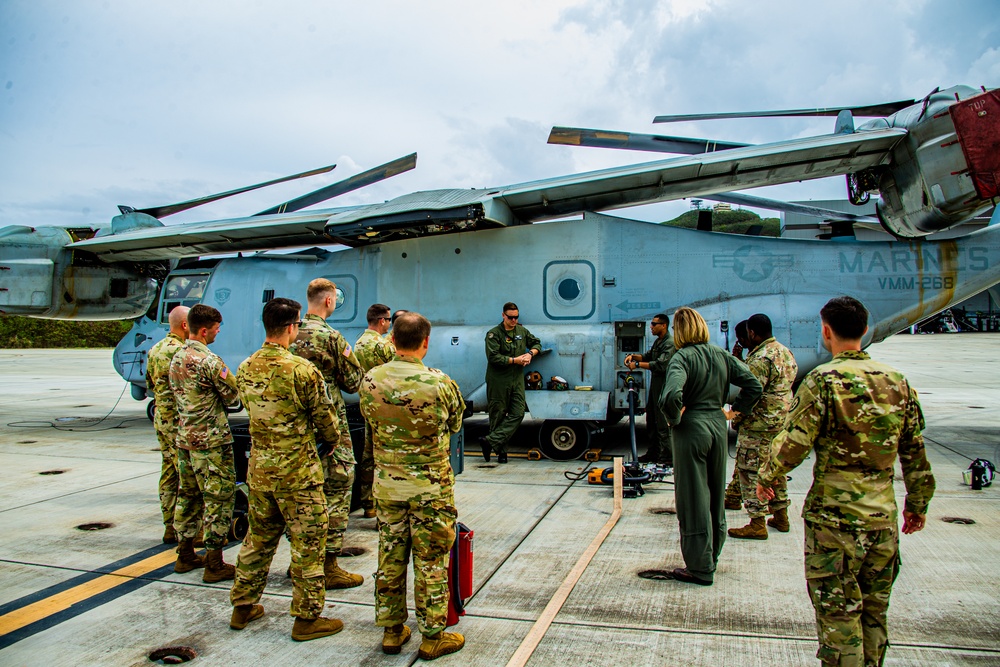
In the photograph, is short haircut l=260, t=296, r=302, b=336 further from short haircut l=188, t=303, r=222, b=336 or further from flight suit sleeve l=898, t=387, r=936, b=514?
flight suit sleeve l=898, t=387, r=936, b=514

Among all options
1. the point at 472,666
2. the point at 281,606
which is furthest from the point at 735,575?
the point at 281,606

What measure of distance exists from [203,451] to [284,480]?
134 cm

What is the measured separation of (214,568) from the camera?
4617mm

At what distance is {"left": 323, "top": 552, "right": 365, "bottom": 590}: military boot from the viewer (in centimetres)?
445

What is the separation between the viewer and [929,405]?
13.5m

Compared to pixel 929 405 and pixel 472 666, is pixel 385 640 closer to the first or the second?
pixel 472 666

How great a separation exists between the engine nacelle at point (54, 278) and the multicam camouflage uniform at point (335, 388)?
9603 millimetres

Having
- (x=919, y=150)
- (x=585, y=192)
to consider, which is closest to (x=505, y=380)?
(x=585, y=192)

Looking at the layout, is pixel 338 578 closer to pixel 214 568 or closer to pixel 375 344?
pixel 214 568

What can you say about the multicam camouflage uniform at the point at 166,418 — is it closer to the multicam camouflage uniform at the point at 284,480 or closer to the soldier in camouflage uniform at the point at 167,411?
the soldier in camouflage uniform at the point at 167,411

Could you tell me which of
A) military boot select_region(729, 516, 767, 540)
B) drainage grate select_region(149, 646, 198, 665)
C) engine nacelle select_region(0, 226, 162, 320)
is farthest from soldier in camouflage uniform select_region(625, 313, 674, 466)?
engine nacelle select_region(0, 226, 162, 320)

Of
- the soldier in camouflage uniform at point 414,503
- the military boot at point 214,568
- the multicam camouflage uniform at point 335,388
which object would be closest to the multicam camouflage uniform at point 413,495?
the soldier in camouflage uniform at point 414,503

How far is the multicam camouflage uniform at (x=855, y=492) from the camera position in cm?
288

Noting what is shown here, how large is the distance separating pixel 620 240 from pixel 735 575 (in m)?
5.39
